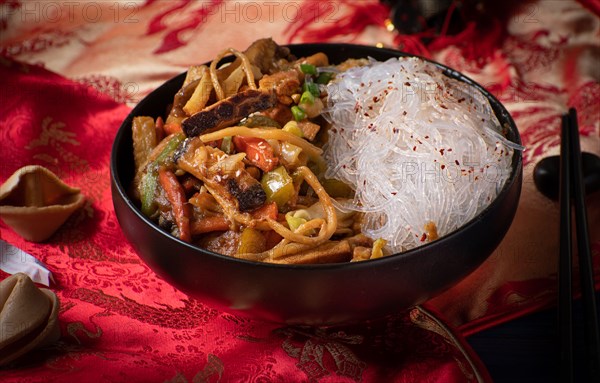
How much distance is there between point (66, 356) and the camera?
248 centimetres

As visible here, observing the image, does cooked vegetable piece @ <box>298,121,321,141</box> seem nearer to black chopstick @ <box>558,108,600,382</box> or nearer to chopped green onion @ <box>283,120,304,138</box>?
chopped green onion @ <box>283,120,304,138</box>

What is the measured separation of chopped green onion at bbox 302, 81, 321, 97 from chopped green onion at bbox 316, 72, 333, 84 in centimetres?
14

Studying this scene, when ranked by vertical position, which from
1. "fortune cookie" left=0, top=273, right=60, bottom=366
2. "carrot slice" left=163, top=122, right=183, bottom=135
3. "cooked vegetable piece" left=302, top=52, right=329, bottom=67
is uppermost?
"cooked vegetable piece" left=302, top=52, right=329, bottom=67

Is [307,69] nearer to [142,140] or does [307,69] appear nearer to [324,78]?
[324,78]

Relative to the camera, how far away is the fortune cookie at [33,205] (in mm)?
3000

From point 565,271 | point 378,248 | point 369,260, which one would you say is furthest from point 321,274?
point 565,271

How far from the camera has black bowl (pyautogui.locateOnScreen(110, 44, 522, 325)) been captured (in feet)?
7.32

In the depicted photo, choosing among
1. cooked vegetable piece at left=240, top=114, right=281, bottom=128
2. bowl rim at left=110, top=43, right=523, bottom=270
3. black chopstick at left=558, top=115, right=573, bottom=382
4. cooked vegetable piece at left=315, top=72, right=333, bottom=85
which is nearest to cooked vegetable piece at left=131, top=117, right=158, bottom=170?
bowl rim at left=110, top=43, right=523, bottom=270

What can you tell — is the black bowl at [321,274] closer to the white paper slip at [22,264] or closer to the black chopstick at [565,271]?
the black chopstick at [565,271]

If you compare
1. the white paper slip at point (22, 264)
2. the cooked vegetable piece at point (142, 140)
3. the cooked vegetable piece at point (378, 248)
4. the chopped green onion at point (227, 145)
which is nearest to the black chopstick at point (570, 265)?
the cooked vegetable piece at point (378, 248)

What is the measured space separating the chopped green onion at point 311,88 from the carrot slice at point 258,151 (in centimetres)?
40

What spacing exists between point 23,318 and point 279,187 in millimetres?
1041

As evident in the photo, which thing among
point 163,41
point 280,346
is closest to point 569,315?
point 280,346

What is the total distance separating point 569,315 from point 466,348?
426 mm
